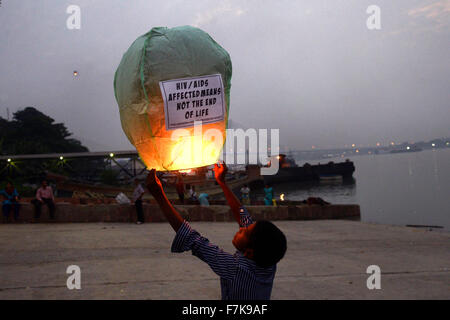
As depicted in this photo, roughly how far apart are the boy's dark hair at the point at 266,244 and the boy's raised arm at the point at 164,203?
0.38 meters

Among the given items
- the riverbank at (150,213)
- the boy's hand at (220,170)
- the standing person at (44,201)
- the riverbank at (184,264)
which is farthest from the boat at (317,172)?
the boy's hand at (220,170)

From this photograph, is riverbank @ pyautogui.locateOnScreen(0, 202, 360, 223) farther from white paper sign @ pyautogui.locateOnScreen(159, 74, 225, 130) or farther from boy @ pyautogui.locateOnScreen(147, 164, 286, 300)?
boy @ pyautogui.locateOnScreen(147, 164, 286, 300)

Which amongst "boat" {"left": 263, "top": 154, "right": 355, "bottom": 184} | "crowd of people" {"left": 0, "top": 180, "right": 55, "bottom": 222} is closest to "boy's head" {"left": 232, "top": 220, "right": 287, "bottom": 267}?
"crowd of people" {"left": 0, "top": 180, "right": 55, "bottom": 222}

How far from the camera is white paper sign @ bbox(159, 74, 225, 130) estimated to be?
6.25 ft

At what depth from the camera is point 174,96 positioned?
191cm

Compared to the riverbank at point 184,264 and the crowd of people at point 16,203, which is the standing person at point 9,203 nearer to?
the crowd of people at point 16,203

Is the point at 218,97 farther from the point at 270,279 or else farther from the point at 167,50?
the point at 270,279

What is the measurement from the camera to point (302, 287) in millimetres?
4863

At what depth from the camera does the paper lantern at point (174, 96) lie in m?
1.89

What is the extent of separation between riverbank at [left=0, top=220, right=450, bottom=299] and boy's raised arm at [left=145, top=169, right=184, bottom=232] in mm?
2792

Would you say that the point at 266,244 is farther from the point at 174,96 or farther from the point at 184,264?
the point at 184,264

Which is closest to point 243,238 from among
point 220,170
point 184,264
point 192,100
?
point 220,170

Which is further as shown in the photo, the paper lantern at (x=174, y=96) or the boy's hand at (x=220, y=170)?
the boy's hand at (x=220, y=170)
